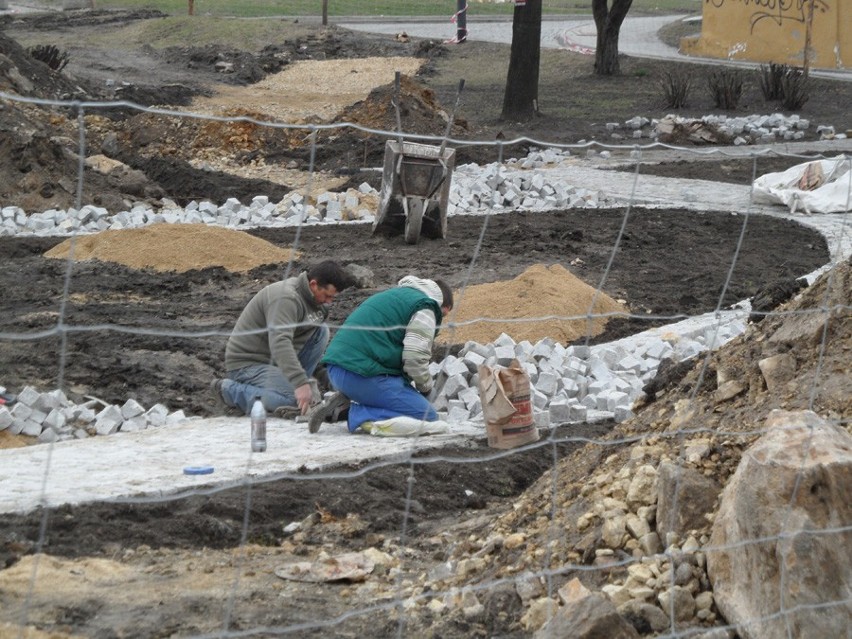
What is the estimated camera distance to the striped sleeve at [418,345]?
7.75 meters

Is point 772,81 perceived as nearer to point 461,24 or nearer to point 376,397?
point 461,24

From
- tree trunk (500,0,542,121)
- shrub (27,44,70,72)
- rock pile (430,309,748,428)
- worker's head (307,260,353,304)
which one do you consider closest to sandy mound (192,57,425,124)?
shrub (27,44,70,72)

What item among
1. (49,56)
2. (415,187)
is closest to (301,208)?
(415,187)

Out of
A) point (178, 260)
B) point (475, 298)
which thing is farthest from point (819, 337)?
point (178, 260)

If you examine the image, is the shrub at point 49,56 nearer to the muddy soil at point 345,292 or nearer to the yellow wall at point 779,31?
the muddy soil at point 345,292

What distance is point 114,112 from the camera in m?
22.5

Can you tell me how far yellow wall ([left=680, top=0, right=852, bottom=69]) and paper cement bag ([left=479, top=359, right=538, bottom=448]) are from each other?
22623 mm

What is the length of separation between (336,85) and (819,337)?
2504cm

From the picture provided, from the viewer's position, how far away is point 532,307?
10.7m

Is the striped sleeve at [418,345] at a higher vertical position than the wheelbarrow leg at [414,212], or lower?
higher

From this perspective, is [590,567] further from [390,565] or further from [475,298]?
[475,298]

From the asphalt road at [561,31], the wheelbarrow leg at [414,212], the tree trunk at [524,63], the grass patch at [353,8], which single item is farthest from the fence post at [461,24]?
the wheelbarrow leg at [414,212]

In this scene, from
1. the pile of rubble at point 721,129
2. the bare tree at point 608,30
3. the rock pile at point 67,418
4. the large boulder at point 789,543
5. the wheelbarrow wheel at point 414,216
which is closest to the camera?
the large boulder at point 789,543

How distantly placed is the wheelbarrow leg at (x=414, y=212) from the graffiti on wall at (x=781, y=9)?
1693 cm
